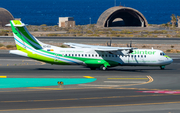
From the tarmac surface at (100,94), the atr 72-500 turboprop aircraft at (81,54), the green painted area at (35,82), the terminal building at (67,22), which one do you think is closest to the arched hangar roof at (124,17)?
the terminal building at (67,22)

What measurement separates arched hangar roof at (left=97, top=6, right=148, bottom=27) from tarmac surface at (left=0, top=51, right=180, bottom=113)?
68.1 metres

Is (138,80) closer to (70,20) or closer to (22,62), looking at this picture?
(22,62)

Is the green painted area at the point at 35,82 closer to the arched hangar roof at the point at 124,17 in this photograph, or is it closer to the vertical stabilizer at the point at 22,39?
the vertical stabilizer at the point at 22,39

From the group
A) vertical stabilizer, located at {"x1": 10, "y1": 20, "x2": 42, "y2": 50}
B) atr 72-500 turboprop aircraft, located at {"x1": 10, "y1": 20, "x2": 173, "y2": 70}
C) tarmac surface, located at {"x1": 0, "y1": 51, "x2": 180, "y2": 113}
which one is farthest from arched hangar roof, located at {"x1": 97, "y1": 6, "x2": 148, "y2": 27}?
tarmac surface, located at {"x1": 0, "y1": 51, "x2": 180, "y2": 113}

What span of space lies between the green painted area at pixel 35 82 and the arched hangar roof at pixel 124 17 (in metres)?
72.5

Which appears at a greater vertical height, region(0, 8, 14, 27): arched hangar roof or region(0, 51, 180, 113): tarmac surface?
region(0, 8, 14, 27): arched hangar roof

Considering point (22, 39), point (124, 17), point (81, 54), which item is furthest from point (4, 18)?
point (81, 54)

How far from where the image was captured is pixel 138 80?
32469 mm

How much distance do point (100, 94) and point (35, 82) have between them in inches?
352

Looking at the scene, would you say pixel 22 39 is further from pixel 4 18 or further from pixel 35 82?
pixel 4 18

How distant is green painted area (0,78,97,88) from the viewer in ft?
93.5

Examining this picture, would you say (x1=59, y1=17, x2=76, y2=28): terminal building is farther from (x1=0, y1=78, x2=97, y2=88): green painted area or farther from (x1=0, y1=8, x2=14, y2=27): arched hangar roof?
(x1=0, y1=78, x2=97, y2=88): green painted area

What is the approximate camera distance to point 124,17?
116250 mm

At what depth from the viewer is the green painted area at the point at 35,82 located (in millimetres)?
28489
